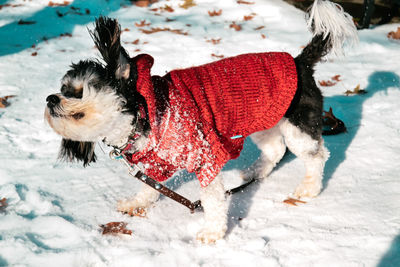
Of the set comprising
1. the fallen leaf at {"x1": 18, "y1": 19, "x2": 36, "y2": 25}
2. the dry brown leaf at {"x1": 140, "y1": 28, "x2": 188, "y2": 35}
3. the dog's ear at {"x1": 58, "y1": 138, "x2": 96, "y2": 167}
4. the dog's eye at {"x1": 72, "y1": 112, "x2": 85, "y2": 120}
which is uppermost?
the dog's eye at {"x1": 72, "y1": 112, "x2": 85, "y2": 120}

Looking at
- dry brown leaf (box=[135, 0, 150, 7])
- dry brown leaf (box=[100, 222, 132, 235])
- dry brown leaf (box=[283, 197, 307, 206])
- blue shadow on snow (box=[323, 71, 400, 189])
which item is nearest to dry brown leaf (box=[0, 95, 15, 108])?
dry brown leaf (box=[100, 222, 132, 235])

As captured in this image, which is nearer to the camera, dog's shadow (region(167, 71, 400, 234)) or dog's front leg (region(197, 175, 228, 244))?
dog's front leg (region(197, 175, 228, 244))

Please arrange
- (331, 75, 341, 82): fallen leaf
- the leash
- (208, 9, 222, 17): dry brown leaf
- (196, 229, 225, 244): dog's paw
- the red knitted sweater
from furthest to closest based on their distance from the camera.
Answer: (208, 9, 222, 17): dry brown leaf → (331, 75, 341, 82): fallen leaf → (196, 229, 225, 244): dog's paw → the leash → the red knitted sweater

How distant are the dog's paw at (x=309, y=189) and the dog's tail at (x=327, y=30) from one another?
1176 mm

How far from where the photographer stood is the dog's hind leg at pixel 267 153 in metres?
3.67

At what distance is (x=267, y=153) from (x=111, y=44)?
7.49 ft

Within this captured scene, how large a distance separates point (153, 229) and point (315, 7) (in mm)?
2485

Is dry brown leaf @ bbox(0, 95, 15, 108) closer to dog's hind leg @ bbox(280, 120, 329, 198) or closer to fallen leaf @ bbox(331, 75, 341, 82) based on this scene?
dog's hind leg @ bbox(280, 120, 329, 198)

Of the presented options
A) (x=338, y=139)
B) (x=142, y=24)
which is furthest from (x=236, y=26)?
(x=338, y=139)

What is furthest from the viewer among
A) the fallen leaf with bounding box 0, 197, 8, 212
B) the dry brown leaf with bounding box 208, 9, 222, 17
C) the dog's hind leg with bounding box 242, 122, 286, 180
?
the dry brown leaf with bounding box 208, 9, 222, 17

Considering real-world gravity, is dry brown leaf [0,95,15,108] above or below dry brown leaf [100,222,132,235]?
above

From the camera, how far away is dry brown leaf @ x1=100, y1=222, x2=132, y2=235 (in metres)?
2.79

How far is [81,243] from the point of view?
262 centimetres

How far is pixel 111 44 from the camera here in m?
2.10
